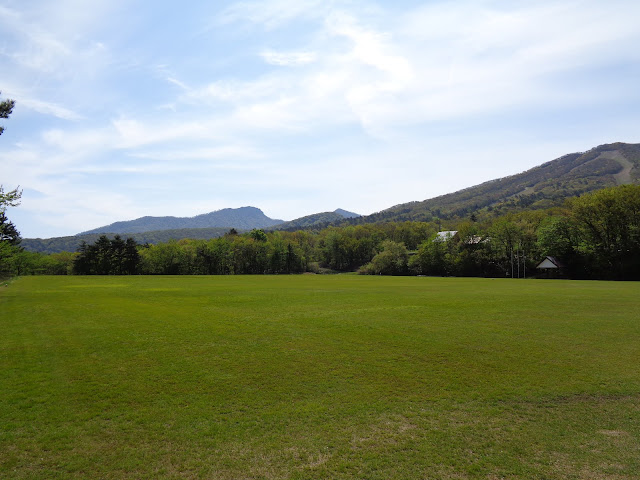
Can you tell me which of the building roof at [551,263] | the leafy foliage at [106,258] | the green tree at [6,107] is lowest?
the building roof at [551,263]

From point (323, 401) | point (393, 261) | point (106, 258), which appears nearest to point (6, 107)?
point (323, 401)

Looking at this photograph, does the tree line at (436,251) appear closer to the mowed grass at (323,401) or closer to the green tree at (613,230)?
the green tree at (613,230)

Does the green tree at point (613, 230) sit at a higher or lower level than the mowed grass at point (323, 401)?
higher

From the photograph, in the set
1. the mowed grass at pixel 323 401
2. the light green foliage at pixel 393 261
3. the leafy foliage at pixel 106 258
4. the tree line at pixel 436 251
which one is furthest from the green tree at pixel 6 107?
the light green foliage at pixel 393 261

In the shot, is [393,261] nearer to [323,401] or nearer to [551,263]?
[551,263]

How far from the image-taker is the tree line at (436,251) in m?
72.8

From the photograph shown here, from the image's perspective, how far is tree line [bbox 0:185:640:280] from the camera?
239 feet

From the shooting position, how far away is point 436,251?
348 ft

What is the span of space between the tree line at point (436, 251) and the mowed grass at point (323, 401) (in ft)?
196

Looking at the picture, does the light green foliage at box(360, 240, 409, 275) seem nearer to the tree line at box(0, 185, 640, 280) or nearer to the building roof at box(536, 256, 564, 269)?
the tree line at box(0, 185, 640, 280)

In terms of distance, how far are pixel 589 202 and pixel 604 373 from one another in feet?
256

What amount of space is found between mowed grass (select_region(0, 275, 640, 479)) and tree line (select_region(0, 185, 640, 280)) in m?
59.7

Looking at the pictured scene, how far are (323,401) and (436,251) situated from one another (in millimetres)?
101018

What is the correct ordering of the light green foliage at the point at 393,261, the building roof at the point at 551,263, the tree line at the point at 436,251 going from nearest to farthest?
the tree line at the point at 436,251 < the building roof at the point at 551,263 < the light green foliage at the point at 393,261
